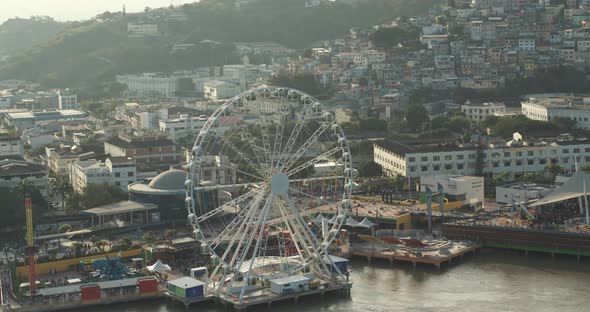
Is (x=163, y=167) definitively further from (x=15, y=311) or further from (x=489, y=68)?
(x=489, y=68)

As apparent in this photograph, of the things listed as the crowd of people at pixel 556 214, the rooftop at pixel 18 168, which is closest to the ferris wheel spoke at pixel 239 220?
the crowd of people at pixel 556 214

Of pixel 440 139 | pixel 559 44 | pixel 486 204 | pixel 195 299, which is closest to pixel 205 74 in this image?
pixel 559 44

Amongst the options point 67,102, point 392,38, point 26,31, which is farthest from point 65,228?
point 26,31

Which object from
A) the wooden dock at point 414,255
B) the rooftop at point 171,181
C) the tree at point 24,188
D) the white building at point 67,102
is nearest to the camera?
the wooden dock at point 414,255

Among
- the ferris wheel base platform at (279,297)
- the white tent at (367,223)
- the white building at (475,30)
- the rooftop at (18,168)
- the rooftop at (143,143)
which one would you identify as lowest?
the ferris wheel base platform at (279,297)

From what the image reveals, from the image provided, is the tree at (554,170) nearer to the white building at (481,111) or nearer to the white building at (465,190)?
the white building at (465,190)

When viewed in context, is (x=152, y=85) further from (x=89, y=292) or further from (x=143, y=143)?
(x=89, y=292)

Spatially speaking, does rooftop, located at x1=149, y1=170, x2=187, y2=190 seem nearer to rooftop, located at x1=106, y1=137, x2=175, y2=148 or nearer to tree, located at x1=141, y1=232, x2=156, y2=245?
tree, located at x1=141, y1=232, x2=156, y2=245
